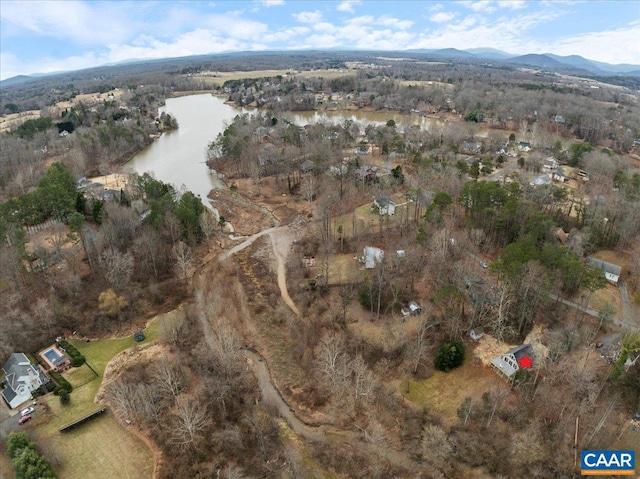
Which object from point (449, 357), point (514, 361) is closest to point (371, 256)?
point (449, 357)

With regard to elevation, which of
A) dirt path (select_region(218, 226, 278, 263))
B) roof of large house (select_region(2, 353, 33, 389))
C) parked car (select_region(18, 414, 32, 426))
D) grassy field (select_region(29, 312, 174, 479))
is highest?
roof of large house (select_region(2, 353, 33, 389))

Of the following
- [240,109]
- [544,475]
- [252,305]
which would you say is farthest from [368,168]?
[240,109]

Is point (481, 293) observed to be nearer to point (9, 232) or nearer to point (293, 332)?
point (293, 332)

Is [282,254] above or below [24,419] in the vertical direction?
above

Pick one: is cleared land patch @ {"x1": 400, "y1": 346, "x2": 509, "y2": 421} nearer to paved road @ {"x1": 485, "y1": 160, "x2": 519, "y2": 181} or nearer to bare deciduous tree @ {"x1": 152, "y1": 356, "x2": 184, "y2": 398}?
bare deciduous tree @ {"x1": 152, "y1": 356, "x2": 184, "y2": 398}

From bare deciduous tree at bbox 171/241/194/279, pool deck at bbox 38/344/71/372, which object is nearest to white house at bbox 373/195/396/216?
bare deciduous tree at bbox 171/241/194/279

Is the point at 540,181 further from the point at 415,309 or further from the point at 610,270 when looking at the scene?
the point at 415,309
